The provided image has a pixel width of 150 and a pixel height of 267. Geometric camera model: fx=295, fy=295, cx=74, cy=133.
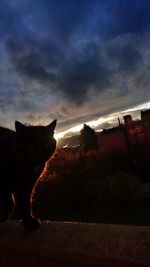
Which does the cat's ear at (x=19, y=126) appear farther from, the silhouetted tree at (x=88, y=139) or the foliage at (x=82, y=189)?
the silhouetted tree at (x=88, y=139)

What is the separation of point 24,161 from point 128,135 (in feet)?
61.8

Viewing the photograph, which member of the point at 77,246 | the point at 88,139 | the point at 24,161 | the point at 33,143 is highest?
the point at 88,139

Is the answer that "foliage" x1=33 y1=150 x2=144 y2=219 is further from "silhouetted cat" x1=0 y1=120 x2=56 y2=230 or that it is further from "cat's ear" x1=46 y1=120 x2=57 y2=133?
"silhouetted cat" x1=0 y1=120 x2=56 y2=230

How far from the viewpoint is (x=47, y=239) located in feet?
5.21

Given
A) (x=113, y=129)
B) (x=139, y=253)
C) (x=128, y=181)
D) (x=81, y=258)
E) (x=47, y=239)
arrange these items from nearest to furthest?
(x=139, y=253)
(x=81, y=258)
(x=47, y=239)
(x=128, y=181)
(x=113, y=129)

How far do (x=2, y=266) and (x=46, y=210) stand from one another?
36.4 feet

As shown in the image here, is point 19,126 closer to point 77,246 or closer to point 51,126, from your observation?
point 51,126

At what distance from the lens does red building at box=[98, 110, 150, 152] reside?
1950 centimetres

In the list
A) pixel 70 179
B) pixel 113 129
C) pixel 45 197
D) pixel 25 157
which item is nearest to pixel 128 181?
pixel 70 179

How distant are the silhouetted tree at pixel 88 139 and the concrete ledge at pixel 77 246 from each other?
2241 centimetres

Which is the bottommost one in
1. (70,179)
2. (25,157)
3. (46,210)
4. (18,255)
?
(46,210)

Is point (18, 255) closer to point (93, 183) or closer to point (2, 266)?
point (2, 266)

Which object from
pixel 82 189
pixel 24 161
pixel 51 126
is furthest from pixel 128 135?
pixel 24 161

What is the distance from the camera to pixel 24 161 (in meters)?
2.09
